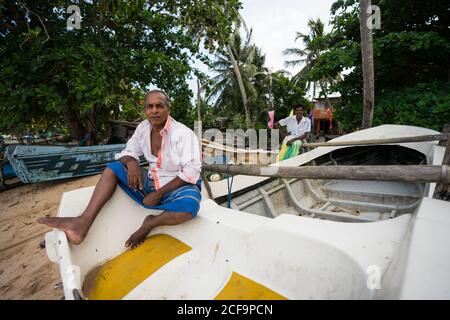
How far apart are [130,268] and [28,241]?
3.20 meters

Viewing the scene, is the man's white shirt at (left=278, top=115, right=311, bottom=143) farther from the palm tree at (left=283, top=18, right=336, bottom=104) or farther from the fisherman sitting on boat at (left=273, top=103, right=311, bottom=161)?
the palm tree at (left=283, top=18, right=336, bottom=104)

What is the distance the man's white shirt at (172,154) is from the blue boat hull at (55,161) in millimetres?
4840

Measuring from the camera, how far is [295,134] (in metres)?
5.55

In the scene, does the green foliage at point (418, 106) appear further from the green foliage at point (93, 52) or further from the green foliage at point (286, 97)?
the green foliage at point (286, 97)

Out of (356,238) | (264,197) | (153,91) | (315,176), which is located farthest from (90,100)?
(356,238)

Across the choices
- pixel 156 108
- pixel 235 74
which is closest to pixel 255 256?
pixel 156 108

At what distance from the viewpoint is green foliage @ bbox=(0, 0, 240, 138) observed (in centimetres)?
436

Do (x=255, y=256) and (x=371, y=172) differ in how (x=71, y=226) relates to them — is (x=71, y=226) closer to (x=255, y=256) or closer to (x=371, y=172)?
(x=255, y=256)

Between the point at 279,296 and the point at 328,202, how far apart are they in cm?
243

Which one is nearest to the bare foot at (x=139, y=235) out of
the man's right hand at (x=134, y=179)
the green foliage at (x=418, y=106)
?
the man's right hand at (x=134, y=179)

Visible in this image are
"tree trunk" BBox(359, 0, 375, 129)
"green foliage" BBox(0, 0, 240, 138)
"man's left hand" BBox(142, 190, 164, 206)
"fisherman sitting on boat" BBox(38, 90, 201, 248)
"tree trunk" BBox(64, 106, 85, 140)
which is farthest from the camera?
"tree trunk" BBox(64, 106, 85, 140)

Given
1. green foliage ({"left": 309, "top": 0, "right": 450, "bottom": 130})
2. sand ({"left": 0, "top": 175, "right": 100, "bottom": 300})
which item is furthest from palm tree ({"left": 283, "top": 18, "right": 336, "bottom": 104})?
sand ({"left": 0, "top": 175, "right": 100, "bottom": 300})

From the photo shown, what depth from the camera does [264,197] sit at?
2861mm

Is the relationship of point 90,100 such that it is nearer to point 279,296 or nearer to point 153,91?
point 153,91
